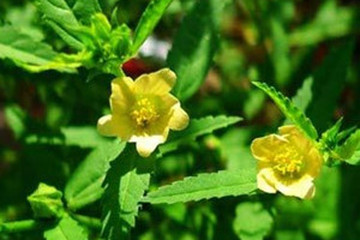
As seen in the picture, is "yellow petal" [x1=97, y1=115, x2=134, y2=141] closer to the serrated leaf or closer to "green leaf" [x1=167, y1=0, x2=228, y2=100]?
"green leaf" [x1=167, y1=0, x2=228, y2=100]

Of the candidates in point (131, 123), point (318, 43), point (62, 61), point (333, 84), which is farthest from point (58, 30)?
point (318, 43)

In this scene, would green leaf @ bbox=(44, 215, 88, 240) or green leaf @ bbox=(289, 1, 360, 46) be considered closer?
green leaf @ bbox=(44, 215, 88, 240)

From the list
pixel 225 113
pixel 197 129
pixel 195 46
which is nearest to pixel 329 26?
pixel 225 113

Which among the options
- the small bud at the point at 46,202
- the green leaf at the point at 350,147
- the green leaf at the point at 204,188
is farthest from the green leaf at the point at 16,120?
the green leaf at the point at 350,147

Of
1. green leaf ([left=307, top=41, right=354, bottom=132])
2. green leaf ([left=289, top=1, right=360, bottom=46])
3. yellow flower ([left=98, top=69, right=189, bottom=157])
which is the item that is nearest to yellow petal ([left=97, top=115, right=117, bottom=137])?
yellow flower ([left=98, top=69, right=189, bottom=157])

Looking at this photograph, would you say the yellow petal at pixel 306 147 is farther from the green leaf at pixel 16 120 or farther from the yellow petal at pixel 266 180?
the green leaf at pixel 16 120

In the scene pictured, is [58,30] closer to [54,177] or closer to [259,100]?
[54,177]

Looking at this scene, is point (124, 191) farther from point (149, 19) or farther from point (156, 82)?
point (149, 19)
